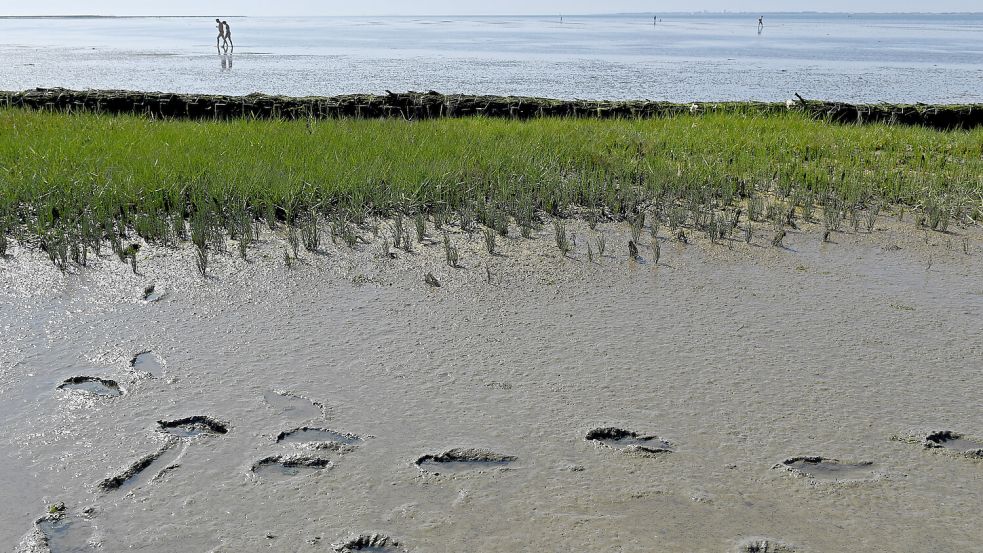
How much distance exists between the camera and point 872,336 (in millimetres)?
3432

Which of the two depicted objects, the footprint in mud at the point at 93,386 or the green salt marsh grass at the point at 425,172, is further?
the green salt marsh grass at the point at 425,172

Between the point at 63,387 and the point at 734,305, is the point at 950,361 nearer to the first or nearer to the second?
the point at 734,305

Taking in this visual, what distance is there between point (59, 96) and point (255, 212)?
5.54 m

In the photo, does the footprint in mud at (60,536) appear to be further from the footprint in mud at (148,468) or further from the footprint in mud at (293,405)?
the footprint in mud at (293,405)

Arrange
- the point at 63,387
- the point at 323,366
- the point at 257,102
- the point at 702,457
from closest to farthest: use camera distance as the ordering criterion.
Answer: the point at 702,457 < the point at 63,387 < the point at 323,366 < the point at 257,102

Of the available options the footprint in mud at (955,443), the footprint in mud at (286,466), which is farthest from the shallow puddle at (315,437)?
the footprint in mud at (955,443)

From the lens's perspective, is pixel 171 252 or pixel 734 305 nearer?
pixel 734 305

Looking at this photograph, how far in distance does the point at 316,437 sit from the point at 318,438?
11 millimetres

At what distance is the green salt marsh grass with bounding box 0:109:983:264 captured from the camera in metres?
5.15

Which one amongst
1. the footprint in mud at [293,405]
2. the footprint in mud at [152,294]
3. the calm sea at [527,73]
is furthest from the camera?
the calm sea at [527,73]

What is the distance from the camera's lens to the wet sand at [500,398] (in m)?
2.13

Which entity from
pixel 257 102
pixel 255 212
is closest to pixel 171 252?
pixel 255 212

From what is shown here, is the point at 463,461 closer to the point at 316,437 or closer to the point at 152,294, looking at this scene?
the point at 316,437

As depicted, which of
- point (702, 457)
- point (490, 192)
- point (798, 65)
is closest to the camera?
point (702, 457)
